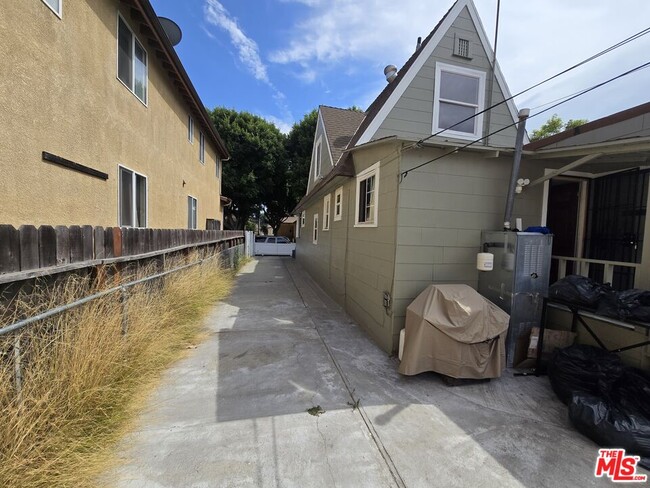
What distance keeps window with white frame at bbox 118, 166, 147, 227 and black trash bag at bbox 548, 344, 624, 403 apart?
724 centimetres

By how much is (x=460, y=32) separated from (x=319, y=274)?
24.1 feet

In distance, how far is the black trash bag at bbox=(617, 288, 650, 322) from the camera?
2.93 metres

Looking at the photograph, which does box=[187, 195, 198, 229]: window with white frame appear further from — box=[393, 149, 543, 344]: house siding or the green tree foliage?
the green tree foliage

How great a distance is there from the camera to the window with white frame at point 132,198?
19.1 ft

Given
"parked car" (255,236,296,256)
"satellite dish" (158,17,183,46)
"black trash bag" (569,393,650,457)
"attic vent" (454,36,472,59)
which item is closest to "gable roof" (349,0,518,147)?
"attic vent" (454,36,472,59)

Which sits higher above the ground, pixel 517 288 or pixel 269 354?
pixel 517 288

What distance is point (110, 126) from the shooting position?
5273mm

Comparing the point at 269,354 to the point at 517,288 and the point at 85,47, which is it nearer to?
the point at 517,288

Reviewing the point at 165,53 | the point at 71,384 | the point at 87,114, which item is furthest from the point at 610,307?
the point at 165,53

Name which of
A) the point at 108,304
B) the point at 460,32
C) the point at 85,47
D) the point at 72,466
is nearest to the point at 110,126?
the point at 85,47

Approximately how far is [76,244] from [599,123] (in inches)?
267

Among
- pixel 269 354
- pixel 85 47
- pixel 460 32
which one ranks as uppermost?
pixel 460 32

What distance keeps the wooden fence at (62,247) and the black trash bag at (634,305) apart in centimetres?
545

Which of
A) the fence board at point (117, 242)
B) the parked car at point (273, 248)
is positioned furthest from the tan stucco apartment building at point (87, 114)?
the parked car at point (273, 248)
